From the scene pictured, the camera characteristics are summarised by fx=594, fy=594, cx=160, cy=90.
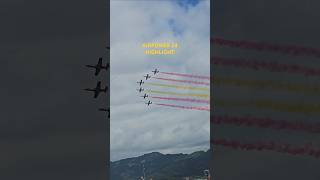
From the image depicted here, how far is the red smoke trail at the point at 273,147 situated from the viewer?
3740 inches

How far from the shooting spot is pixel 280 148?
100438 millimetres

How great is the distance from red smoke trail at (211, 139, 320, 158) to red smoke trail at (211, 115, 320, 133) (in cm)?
305

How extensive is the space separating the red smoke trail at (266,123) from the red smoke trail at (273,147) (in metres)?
3.05

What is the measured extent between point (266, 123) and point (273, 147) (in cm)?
1000

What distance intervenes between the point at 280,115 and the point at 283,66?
7.57 meters
